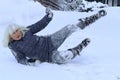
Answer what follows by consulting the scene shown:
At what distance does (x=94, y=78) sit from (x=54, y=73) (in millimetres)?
603

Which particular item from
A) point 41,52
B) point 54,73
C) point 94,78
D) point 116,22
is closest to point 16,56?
point 41,52

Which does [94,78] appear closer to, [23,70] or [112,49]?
[23,70]

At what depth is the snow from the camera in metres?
6.66

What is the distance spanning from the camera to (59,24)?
11.2 m

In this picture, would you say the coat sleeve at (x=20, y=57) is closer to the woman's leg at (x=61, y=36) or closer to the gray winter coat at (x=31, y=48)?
the gray winter coat at (x=31, y=48)

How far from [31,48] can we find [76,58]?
872mm

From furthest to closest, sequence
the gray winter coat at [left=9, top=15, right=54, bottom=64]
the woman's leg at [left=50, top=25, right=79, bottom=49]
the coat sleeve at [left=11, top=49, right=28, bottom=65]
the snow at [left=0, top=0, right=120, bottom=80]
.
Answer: the woman's leg at [left=50, top=25, right=79, bottom=49] < the gray winter coat at [left=9, top=15, right=54, bottom=64] < the coat sleeve at [left=11, top=49, right=28, bottom=65] < the snow at [left=0, top=0, right=120, bottom=80]

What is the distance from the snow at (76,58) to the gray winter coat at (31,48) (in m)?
0.14

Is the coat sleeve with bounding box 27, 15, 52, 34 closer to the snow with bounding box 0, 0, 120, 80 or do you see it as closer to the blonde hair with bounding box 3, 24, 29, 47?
the blonde hair with bounding box 3, 24, 29, 47

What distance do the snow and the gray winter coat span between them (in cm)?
14

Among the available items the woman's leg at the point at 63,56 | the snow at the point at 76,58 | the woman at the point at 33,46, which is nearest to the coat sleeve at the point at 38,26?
the woman at the point at 33,46

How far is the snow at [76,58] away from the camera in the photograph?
666 centimetres

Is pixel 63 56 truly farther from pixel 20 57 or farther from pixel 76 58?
pixel 20 57

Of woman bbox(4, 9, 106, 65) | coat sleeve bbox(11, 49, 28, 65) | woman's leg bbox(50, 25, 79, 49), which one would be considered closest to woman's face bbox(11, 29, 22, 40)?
woman bbox(4, 9, 106, 65)
